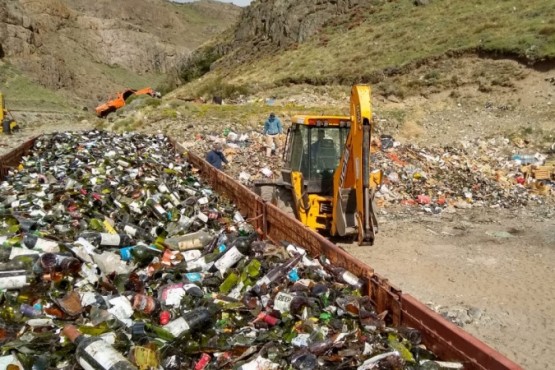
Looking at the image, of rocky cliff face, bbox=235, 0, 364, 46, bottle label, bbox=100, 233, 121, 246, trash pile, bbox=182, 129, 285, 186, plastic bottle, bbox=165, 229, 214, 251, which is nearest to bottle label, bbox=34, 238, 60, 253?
bottle label, bbox=100, 233, 121, 246

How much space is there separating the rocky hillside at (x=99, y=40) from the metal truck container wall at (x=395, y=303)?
48077 mm

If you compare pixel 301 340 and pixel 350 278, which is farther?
pixel 350 278

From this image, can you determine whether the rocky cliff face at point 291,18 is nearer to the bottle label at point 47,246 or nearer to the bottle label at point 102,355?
the bottle label at point 47,246

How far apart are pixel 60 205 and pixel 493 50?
1955cm

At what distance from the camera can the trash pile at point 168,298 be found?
119 inches

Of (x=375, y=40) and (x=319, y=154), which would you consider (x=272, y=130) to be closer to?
(x=319, y=154)

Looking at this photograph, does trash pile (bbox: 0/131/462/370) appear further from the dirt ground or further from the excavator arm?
the dirt ground

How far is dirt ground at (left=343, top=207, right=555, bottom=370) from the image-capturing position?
4934 mm

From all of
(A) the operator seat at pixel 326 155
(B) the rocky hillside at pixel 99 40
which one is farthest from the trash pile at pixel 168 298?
(B) the rocky hillside at pixel 99 40

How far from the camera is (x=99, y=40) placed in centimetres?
7988

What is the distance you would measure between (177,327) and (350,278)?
1.38 m

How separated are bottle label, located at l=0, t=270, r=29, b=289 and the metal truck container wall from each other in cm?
240

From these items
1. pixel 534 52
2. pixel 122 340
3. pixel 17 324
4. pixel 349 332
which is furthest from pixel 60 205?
pixel 534 52

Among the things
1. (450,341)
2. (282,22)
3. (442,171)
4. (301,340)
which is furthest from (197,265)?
(282,22)
